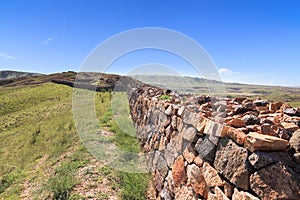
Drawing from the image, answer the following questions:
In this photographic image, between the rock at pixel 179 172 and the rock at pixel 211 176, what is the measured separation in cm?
82

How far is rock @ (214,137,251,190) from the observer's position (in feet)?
8.23

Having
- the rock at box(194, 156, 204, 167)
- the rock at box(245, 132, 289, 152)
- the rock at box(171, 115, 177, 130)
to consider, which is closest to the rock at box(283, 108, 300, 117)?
the rock at box(245, 132, 289, 152)

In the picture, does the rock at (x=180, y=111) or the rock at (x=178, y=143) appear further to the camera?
the rock at (x=180, y=111)

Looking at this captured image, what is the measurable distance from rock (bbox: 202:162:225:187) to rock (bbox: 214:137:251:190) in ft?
0.30

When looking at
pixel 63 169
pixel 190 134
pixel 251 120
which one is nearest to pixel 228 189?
pixel 251 120

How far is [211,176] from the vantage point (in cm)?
305

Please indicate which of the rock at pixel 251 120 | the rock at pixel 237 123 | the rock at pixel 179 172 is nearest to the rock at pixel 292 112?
the rock at pixel 251 120

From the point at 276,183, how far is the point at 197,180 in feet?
4.27

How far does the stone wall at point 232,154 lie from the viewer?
7.69 ft

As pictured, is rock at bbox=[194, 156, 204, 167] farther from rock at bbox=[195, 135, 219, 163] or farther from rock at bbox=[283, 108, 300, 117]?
rock at bbox=[283, 108, 300, 117]

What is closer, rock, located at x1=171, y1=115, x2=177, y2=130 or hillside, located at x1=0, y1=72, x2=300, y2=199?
rock, located at x1=171, y1=115, x2=177, y2=130

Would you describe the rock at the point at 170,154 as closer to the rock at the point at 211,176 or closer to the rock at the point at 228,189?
the rock at the point at 211,176

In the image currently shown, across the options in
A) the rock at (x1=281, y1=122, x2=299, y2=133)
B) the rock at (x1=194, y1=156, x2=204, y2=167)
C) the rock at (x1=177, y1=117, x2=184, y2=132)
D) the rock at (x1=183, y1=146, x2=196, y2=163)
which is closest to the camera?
the rock at (x1=281, y1=122, x2=299, y2=133)

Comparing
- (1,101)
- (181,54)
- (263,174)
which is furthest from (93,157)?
(1,101)
